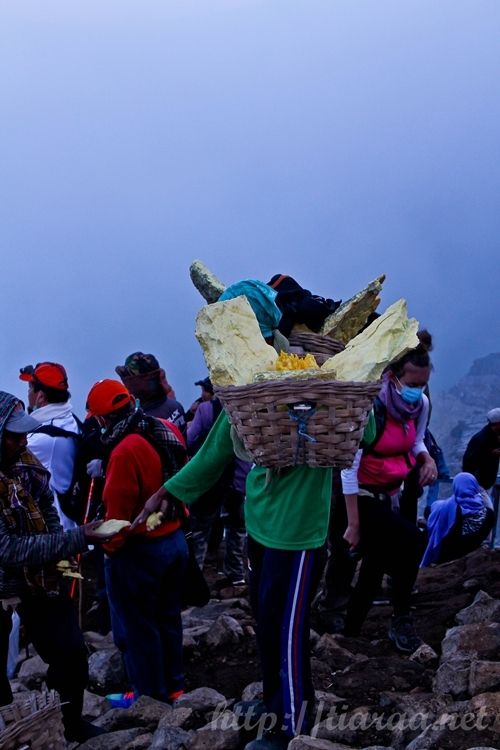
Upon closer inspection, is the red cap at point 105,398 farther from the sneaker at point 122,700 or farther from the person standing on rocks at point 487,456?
the person standing on rocks at point 487,456

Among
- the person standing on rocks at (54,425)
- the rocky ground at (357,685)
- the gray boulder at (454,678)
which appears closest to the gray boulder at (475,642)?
the rocky ground at (357,685)

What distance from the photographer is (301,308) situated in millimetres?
3625

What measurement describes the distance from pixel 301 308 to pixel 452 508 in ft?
14.2

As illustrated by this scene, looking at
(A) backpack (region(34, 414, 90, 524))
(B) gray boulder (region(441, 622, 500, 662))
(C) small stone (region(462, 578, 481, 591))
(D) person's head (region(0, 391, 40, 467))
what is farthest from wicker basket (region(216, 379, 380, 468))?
(C) small stone (region(462, 578, 481, 591))

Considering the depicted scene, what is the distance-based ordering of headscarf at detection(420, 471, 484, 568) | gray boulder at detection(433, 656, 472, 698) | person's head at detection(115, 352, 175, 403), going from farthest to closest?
headscarf at detection(420, 471, 484, 568) → person's head at detection(115, 352, 175, 403) → gray boulder at detection(433, 656, 472, 698)

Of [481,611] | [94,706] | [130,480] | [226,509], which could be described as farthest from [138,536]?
[226,509]

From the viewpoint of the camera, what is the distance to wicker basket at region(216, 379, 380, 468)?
2.95 meters

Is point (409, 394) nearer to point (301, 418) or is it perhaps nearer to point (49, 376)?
A: point (301, 418)

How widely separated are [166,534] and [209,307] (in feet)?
5.70

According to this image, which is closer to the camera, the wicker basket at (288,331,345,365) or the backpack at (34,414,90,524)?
the wicker basket at (288,331,345,365)

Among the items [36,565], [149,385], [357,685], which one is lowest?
[357,685]

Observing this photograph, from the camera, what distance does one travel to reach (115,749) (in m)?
3.78

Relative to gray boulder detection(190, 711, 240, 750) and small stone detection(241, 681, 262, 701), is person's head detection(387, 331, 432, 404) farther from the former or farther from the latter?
gray boulder detection(190, 711, 240, 750)

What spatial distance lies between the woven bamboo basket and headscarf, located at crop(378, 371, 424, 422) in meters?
2.41
